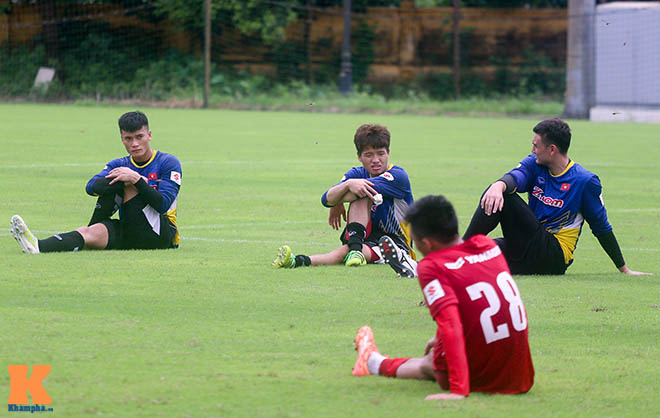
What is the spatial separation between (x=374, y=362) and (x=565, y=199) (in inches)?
132

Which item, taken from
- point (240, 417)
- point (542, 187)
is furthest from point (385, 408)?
point (542, 187)

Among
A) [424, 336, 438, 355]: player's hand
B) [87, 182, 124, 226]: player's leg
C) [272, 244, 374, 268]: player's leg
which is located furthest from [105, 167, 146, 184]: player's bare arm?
[424, 336, 438, 355]: player's hand

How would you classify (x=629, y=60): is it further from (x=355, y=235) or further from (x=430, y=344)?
(x=430, y=344)

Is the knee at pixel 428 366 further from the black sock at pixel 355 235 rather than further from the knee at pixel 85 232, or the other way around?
the knee at pixel 85 232

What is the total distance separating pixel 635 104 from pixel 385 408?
33.5 metres

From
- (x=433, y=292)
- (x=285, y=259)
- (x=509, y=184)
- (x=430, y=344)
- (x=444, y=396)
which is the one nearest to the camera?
(x=433, y=292)

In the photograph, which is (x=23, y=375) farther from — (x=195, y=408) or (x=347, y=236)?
(x=347, y=236)

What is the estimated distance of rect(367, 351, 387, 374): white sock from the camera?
16.8 ft

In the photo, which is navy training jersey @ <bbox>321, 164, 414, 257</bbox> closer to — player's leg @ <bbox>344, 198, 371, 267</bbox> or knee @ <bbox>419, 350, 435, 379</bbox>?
player's leg @ <bbox>344, 198, 371, 267</bbox>

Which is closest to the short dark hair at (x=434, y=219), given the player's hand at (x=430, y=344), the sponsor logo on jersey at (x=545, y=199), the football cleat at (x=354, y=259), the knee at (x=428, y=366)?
the player's hand at (x=430, y=344)

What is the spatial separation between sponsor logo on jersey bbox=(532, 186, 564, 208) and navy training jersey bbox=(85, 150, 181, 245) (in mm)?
3022

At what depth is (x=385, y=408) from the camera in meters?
4.61

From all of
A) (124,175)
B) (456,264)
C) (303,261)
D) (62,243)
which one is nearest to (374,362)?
(456,264)

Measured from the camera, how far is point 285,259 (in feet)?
26.7
